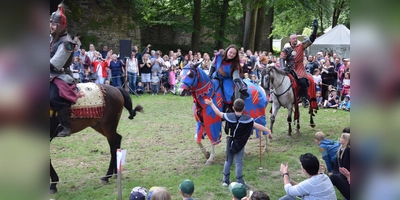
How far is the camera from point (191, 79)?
670cm

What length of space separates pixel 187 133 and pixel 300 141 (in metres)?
2.85

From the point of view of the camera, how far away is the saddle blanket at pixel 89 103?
572 centimetres

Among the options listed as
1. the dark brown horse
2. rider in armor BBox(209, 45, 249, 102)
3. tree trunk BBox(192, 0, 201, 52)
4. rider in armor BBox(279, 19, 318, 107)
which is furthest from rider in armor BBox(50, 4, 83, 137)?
tree trunk BBox(192, 0, 201, 52)

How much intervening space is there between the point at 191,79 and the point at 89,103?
1.86m

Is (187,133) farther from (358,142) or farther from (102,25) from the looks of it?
(102,25)

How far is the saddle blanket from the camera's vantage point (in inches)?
225

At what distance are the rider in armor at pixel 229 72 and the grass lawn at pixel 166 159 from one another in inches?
54.3

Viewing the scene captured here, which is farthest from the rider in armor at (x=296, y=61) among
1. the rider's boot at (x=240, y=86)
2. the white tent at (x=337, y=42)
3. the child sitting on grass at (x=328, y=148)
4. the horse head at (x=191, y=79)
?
the white tent at (x=337, y=42)

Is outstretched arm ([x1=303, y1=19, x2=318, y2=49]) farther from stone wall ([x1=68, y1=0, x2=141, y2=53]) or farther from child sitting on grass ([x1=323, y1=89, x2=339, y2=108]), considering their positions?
stone wall ([x1=68, y1=0, x2=141, y2=53])

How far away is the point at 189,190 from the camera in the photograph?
4.09m

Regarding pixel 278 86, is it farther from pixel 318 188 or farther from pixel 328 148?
pixel 318 188

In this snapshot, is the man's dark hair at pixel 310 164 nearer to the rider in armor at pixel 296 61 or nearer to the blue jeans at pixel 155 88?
the rider in armor at pixel 296 61

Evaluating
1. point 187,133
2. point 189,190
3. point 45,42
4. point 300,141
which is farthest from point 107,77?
point 45,42

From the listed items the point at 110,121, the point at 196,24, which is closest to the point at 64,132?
the point at 110,121
